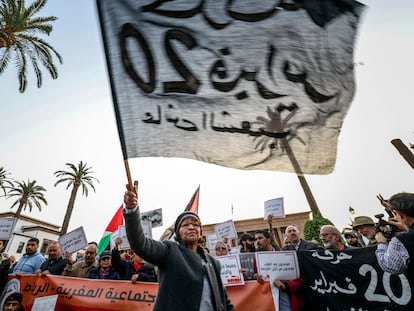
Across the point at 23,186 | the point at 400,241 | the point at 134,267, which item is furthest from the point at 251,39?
the point at 23,186

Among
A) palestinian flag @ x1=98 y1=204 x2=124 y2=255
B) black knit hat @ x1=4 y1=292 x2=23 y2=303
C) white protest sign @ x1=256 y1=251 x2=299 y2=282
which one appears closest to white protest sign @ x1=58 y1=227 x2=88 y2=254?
black knit hat @ x1=4 y1=292 x2=23 y2=303

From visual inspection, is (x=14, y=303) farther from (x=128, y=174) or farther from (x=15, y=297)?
(x=128, y=174)

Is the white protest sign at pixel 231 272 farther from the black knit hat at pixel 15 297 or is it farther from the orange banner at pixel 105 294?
the black knit hat at pixel 15 297

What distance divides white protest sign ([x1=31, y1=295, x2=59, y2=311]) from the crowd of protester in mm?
340

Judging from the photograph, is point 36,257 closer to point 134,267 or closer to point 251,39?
point 134,267

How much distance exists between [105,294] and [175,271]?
119 inches

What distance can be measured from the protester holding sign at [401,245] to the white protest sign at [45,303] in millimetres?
4462

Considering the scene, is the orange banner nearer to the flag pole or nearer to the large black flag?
the large black flag

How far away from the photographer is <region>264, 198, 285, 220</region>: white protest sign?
6.50 meters

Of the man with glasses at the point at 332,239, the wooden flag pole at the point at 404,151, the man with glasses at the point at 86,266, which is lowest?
the man with glasses at the point at 86,266

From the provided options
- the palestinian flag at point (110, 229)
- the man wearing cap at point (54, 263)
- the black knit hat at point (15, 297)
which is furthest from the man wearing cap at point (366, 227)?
the palestinian flag at point (110, 229)

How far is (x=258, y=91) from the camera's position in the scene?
2744 mm

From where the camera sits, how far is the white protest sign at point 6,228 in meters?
5.75

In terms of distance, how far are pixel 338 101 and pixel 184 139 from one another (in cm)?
148
